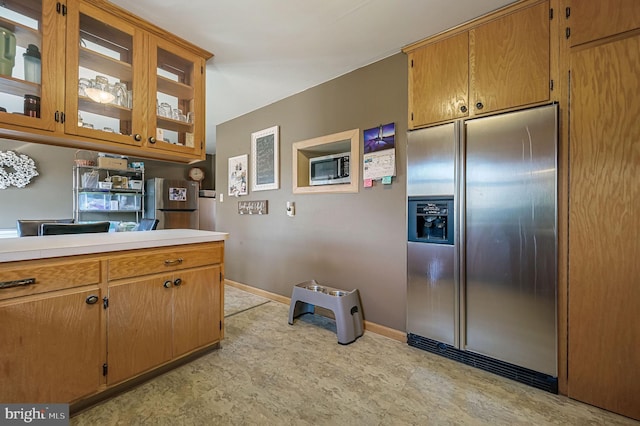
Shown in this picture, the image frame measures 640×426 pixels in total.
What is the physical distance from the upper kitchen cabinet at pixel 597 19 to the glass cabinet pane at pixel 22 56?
9.85 feet

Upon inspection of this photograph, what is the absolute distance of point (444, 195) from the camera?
1995 millimetres

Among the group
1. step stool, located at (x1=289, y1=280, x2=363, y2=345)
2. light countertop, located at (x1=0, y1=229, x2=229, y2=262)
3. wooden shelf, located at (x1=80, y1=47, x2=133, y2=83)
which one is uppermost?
wooden shelf, located at (x1=80, y1=47, x2=133, y2=83)

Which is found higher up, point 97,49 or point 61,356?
point 97,49

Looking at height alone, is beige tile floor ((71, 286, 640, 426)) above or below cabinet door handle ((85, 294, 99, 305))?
below

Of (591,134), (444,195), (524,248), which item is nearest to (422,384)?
(524,248)

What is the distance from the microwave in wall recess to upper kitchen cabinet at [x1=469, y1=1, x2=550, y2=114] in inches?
45.3

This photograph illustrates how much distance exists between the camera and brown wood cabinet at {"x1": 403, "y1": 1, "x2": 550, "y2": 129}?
1.68 metres

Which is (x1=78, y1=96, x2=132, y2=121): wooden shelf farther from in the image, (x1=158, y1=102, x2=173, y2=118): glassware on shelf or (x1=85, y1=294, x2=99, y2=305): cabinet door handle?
(x1=85, y1=294, x2=99, y2=305): cabinet door handle

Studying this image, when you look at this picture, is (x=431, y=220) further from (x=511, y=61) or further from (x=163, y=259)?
(x=163, y=259)

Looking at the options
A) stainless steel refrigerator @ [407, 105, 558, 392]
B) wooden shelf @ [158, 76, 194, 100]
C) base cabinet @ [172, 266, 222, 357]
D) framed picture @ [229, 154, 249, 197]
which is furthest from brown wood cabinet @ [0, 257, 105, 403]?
framed picture @ [229, 154, 249, 197]

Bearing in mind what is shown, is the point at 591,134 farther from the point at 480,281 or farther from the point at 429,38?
the point at 429,38

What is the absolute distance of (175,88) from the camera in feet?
7.13

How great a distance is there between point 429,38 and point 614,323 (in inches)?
83.6

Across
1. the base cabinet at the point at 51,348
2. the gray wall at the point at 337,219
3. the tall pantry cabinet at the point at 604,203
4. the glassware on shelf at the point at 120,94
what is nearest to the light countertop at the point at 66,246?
the base cabinet at the point at 51,348
